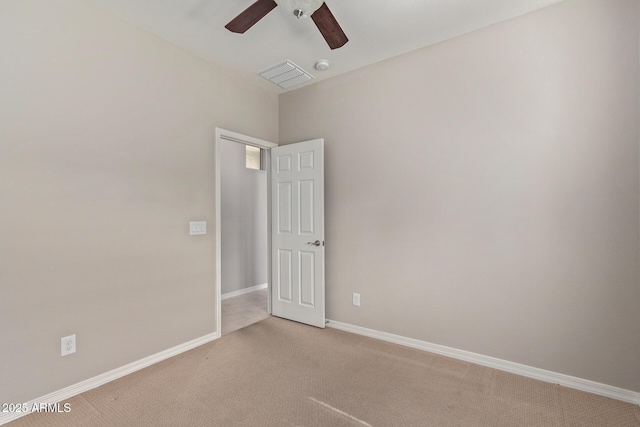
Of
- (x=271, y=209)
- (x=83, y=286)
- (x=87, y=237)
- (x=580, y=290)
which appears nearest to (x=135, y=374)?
(x=83, y=286)

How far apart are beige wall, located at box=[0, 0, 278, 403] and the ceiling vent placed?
0.59 meters

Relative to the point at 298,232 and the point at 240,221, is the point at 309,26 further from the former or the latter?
the point at 240,221

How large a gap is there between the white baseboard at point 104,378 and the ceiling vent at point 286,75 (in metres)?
2.80

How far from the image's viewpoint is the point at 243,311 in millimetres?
3904

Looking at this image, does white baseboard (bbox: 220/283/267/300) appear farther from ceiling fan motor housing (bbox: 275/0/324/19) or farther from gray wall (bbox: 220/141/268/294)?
ceiling fan motor housing (bbox: 275/0/324/19)

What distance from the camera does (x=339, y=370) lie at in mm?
2395

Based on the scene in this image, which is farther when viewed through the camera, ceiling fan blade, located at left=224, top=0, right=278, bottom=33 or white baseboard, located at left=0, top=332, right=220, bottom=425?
Answer: white baseboard, located at left=0, top=332, right=220, bottom=425

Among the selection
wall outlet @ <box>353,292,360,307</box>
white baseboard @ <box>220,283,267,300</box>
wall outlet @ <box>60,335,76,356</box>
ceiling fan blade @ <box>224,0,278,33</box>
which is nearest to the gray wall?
white baseboard @ <box>220,283,267,300</box>

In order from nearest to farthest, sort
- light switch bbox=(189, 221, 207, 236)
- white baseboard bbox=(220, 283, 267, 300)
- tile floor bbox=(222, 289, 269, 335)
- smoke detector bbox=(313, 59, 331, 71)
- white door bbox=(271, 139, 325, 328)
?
light switch bbox=(189, 221, 207, 236) < smoke detector bbox=(313, 59, 331, 71) < white door bbox=(271, 139, 325, 328) < tile floor bbox=(222, 289, 269, 335) < white baseboard bbox=(220, 283, 267, 300)

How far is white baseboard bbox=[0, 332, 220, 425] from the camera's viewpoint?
1880mm

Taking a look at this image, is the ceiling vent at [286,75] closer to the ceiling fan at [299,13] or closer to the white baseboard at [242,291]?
the ceiling fan at [299,13]

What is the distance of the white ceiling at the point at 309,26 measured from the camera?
220cm

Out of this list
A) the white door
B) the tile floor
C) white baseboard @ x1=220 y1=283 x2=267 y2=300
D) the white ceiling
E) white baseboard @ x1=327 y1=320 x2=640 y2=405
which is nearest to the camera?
white baseboard @ x1=327 y1=320 x2=640 y2=405

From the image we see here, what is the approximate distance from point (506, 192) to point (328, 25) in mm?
1831
